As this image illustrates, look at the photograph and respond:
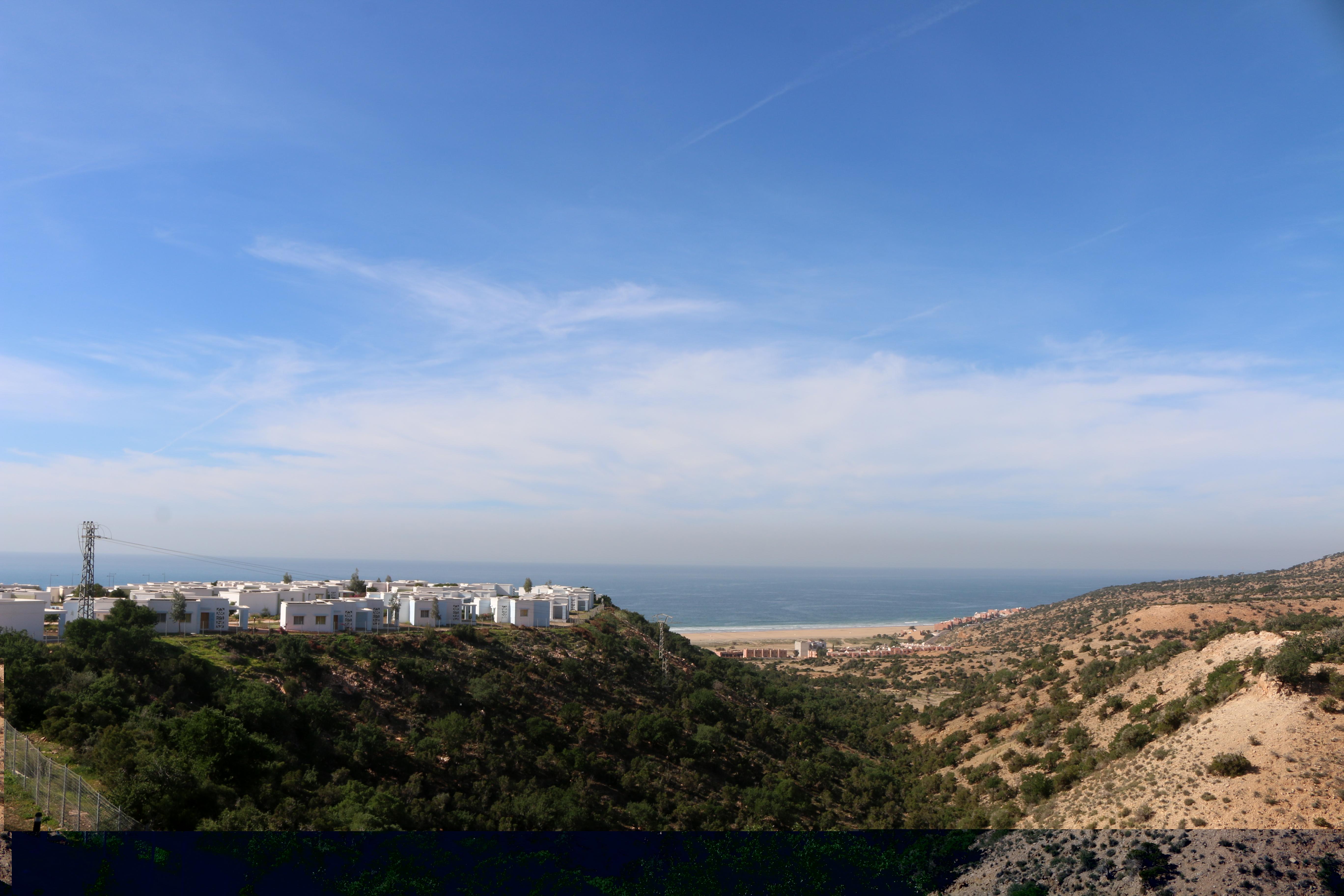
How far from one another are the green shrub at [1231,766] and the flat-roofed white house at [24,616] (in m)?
36.8

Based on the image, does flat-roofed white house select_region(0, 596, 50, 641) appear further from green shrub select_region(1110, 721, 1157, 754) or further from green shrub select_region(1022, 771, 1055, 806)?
green shrub select_region(1110, 721, 1157, 754)

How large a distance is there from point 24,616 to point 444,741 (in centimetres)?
1889

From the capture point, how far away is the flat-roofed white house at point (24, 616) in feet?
87.5

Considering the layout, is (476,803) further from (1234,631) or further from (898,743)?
(1234,631)

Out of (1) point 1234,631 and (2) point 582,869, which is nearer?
(2) point 582,869

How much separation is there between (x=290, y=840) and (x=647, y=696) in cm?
2137

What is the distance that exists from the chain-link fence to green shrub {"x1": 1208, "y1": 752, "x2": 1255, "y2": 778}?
20.5 meters

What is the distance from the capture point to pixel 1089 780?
19125 mm

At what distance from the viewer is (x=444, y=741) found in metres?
21.5

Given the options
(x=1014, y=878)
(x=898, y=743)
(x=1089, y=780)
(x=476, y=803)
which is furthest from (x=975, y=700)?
(x=476, y=803)

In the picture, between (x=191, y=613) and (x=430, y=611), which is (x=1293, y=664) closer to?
(x=430, y=611)

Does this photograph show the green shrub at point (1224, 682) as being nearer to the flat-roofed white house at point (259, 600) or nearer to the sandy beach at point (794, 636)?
the flat-roofed white house at point (259, 600)

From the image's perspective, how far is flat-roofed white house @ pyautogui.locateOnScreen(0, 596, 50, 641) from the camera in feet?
87.5

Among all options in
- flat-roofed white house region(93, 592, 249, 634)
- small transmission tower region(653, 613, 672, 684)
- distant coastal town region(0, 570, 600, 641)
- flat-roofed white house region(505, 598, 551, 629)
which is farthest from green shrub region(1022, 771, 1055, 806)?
flat-roofed white house region(93, 592, 249, 634)
